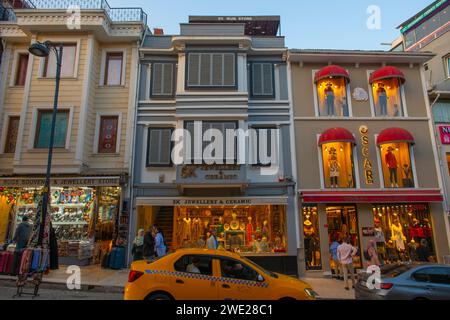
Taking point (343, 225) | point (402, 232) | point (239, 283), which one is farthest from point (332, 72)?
point (239, 283)

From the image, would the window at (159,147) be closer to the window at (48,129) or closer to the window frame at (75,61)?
the window at (48,129)

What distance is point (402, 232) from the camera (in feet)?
46.1

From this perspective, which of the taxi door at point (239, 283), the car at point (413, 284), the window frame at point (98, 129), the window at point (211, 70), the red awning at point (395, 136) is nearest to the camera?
the taxi door at point (239, 283)

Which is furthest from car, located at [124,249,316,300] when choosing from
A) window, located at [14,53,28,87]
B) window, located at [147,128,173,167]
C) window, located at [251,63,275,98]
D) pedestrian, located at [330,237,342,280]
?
window, located at [14,53,28,87]

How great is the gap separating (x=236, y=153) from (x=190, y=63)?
5.14 meters

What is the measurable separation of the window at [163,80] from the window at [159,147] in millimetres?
1903

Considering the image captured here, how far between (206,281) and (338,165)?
10.2m

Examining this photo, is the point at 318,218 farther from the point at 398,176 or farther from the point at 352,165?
the point at 398,176

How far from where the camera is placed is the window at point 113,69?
1552 cm

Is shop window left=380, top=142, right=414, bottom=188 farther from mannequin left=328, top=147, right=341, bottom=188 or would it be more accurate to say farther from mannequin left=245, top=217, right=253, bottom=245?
mannequin left=245, top=217, right=253, bottom=245

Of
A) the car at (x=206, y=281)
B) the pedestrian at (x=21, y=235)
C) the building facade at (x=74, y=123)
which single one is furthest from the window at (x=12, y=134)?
the car at (x=206, y=281)

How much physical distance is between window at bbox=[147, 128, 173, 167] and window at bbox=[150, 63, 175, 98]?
1.90m

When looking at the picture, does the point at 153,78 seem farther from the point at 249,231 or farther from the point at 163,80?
the point at 249,231
